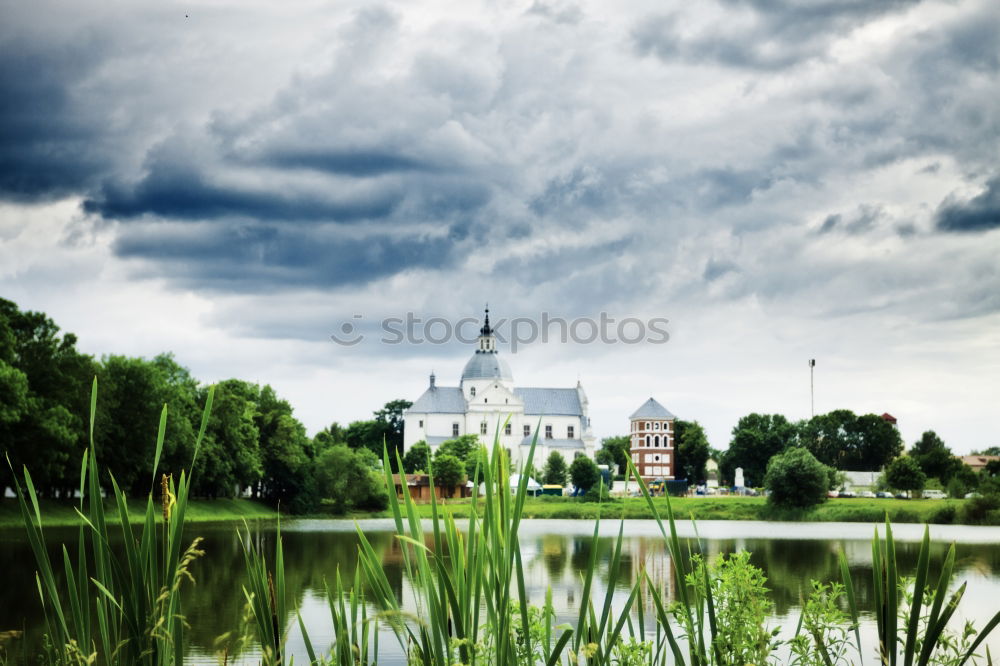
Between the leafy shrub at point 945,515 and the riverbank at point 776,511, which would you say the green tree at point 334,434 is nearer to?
the riverbank at point 776,511

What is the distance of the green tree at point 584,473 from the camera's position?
277 ft

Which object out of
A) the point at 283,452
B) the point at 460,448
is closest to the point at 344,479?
the point at 283,452

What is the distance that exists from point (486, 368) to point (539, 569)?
8998 centimetres

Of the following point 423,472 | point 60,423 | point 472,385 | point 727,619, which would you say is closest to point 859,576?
point 727,619

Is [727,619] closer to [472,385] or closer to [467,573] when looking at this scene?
[467,573]

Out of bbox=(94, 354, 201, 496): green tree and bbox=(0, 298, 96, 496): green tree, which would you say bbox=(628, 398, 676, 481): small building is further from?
bbox=(0, 298, 96, 496): green tree

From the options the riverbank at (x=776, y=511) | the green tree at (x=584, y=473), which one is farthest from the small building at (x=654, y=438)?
the riverbank at (x=776, y=511)

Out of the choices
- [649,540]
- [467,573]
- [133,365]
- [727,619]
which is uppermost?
[133,365]

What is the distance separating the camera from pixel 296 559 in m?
24.5

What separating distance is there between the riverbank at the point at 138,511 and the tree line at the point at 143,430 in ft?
2.62

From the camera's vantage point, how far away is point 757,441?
96.7 metres

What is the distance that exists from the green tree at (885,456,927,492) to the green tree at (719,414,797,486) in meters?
23.0

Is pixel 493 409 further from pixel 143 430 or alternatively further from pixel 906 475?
pixel 143 430

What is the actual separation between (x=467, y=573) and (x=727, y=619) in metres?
1.66
